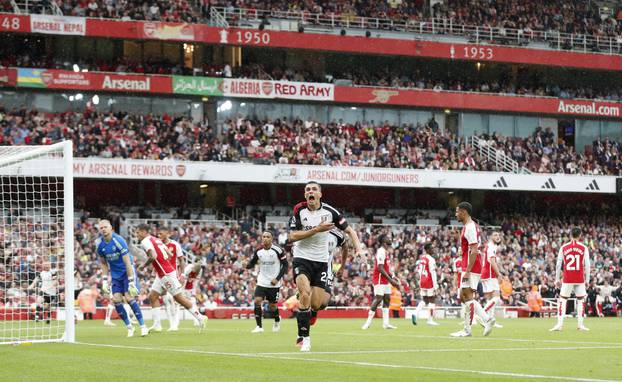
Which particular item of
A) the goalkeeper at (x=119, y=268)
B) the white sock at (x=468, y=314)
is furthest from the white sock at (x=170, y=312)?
the white sock at (x=468, y=314)

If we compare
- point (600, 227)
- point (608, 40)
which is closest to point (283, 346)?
point (600, 227)

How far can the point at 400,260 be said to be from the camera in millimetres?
50938

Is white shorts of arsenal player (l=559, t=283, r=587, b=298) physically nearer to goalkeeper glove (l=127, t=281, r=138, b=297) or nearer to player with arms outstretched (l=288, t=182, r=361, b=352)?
goalkeeper glove (l=127, t=281, r=138, b=297)

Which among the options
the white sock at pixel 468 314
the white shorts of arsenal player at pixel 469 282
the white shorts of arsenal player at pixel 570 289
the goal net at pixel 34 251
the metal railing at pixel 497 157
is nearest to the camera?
the goal net at pixel 34 251

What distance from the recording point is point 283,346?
17625 mm

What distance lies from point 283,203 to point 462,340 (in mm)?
39119

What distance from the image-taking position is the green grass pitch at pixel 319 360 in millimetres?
11562

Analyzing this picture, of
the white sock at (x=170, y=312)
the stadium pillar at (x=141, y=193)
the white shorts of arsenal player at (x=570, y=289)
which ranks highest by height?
the stadium pillar at (x=141, y=193)

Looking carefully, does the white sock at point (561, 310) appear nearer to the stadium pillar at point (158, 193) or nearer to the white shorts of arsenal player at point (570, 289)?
the white shorts of arsenal player at point (570, 289)

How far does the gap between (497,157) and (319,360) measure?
161ft

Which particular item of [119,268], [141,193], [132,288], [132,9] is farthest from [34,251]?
[132,9]

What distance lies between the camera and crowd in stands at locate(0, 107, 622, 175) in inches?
2071

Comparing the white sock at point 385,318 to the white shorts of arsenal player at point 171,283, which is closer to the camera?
the white shorts of arsenal player at point 171,283

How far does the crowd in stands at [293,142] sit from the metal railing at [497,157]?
439 mm
